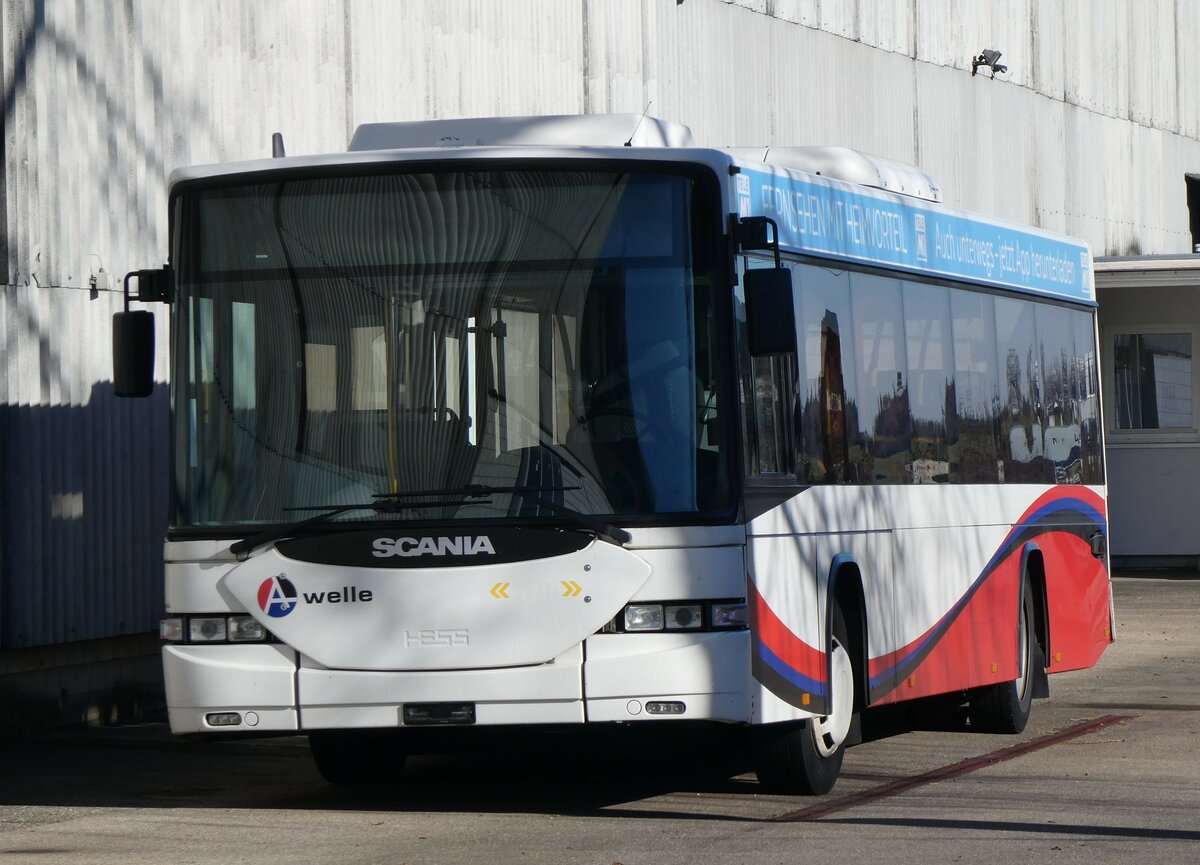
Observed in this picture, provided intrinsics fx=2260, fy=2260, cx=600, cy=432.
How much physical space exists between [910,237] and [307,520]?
13.7 ft

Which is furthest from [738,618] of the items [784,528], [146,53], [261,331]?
[146,53]

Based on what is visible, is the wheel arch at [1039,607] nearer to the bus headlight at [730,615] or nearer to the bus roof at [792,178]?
the bus roof at [792,178]

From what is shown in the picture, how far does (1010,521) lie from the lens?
1374 cm

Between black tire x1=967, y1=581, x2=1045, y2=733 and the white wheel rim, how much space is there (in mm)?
2968

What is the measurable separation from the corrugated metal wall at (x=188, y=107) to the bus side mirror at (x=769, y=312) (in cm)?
634

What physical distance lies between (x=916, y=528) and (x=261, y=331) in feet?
13.1

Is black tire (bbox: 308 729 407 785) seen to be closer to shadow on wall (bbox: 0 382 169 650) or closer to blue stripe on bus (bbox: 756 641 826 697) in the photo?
blue stripe on bus (bbox: 756 641 826 697)

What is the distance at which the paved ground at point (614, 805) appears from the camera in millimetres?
9062

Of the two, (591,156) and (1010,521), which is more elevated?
(591,156)

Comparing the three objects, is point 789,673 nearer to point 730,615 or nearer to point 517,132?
point 730,615

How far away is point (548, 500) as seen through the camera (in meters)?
9.64

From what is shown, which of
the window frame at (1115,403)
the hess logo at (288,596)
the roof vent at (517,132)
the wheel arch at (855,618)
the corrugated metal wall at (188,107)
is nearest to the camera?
the hess logo at (288,596)

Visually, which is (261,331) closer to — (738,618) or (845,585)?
(738,618)

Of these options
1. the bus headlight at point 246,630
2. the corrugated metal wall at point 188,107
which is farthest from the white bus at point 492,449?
the corrugated metal wall at point 188,107
